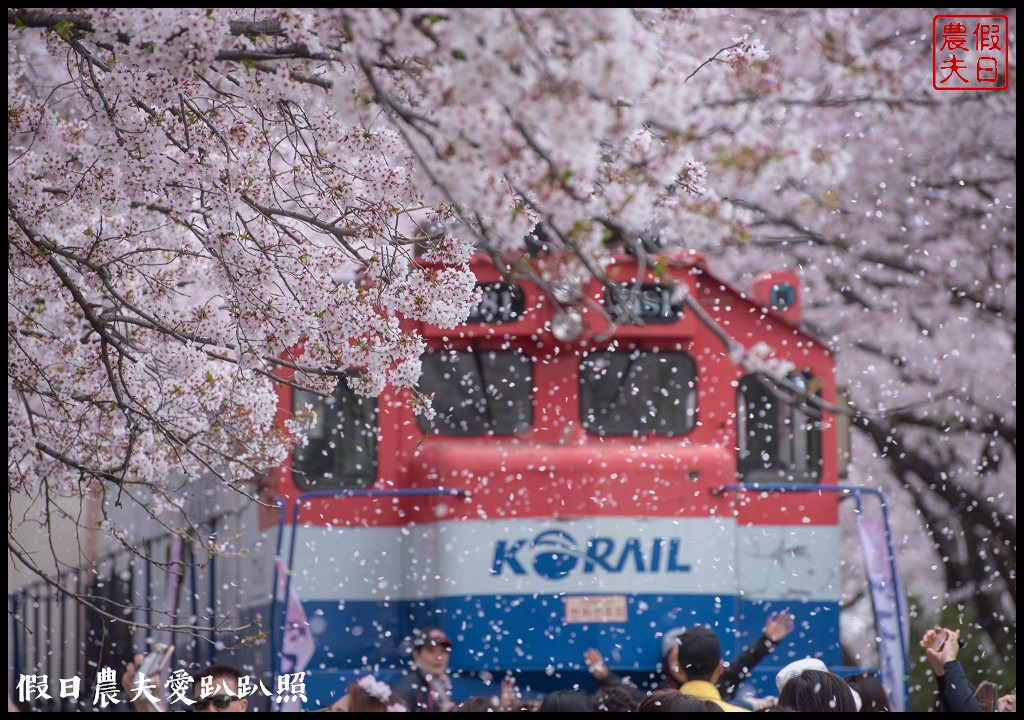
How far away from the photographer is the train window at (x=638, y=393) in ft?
21.7

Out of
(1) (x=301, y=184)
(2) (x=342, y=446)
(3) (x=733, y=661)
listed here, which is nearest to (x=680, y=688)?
(3) (x=733, y=661)

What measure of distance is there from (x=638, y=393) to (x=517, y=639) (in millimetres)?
1429

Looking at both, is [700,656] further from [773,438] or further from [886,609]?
[773,438]

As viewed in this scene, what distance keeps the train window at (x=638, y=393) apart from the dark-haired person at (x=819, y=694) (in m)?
2.85

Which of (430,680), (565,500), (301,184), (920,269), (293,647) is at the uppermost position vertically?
(920,269)

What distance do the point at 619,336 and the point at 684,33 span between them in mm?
3257

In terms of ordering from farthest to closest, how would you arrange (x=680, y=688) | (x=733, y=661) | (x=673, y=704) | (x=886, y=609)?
(x=886, y=609)
(x=733, y=661)
(x=680, y=688)
(x=673, y=704)

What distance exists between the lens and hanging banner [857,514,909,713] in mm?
6188

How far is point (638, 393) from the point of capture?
6.70 meters

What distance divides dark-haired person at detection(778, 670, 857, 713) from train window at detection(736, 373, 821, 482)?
9.66ft

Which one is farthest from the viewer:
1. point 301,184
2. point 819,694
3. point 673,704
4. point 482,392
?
point 482,392

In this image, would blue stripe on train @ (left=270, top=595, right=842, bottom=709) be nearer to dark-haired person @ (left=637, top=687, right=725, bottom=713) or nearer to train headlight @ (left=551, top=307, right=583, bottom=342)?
dark-haired person @ (left=637, top=687, right=725, bottom=713)

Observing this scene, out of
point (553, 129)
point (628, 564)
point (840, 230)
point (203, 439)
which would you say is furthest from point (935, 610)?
point (553, 129)

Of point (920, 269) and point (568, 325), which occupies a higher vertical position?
point (920, 269)
